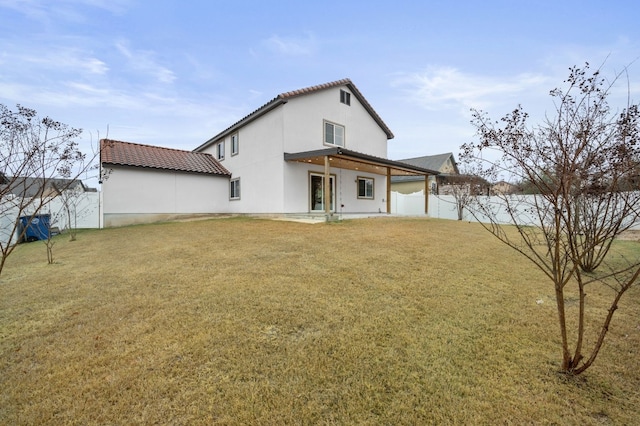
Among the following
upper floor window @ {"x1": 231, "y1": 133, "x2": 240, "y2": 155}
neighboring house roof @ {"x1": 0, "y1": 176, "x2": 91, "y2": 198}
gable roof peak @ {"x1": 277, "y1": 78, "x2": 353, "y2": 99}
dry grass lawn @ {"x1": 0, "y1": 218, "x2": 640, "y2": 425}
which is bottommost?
dry grass lawn @ {"x1": 0, "y1": 218, "x2": 640, "y2": 425}

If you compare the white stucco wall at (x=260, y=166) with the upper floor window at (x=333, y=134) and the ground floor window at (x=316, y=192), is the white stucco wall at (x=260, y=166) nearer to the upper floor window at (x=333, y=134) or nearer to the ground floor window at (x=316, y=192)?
the ground floor window at (x=316, y=192)

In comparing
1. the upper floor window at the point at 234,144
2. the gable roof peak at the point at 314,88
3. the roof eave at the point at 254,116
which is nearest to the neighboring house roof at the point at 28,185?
the roof eave at the point at 254,116

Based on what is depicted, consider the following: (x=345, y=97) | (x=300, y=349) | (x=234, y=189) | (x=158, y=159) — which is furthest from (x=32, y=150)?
(x=345, y=97)

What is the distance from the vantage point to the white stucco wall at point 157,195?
14156mm

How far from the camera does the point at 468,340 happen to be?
3.08 meters

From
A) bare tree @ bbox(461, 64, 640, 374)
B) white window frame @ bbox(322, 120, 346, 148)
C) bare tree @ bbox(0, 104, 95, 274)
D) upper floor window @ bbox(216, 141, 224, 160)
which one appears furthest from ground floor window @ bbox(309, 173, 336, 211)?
bare tree @ bbox(461, 64, 640, 374)

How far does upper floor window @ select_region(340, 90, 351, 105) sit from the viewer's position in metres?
15.8

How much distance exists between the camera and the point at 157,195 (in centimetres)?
1528

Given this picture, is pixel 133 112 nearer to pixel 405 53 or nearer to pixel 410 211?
pixel 405 53

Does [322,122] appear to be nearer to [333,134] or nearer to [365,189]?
[333,134]

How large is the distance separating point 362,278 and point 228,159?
15.1m

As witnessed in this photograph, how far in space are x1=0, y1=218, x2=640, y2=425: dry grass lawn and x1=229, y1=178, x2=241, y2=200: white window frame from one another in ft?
37.7

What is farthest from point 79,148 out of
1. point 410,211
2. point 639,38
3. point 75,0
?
point 410,211

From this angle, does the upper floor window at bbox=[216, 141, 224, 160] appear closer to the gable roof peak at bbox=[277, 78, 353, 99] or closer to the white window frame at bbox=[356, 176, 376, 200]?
the gable roof peak at bbox=[277, 78, 353, 99]
